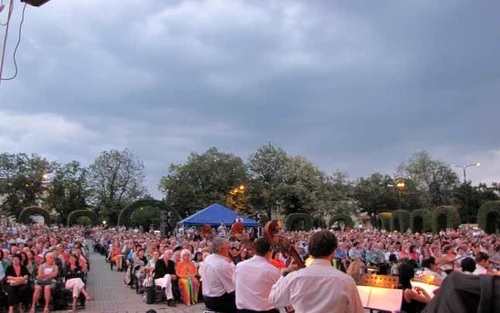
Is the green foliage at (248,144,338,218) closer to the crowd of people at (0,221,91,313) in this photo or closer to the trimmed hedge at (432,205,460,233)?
the trimmed hedge at (432,205,460,233)

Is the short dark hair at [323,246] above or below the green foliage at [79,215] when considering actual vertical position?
below

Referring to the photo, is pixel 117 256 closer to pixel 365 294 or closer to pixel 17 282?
pixel 17 282

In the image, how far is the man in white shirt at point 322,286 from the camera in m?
3.08

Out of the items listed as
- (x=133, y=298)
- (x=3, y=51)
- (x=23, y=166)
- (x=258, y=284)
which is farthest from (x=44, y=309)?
(x=23, y=166)

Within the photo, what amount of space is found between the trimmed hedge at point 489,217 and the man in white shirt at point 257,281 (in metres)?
31.3

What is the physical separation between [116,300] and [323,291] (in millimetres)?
11907

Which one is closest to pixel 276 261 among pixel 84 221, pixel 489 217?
pixel 489 217

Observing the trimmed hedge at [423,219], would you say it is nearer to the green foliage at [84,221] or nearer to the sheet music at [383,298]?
the sheet music at [383,298]

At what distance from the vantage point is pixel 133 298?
14.1 metres

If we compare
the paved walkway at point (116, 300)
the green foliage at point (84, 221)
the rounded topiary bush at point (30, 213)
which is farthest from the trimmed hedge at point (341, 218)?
the paved walkway at point (116, 300)

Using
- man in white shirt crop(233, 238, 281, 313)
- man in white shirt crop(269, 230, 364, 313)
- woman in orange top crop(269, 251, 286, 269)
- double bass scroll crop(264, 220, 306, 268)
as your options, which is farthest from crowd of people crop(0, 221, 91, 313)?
man in white shirt crop(269, 230, 364, 313)

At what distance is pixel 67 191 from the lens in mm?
74438

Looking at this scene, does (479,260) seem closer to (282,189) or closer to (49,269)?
(49,269)

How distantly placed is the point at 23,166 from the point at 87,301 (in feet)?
229
